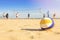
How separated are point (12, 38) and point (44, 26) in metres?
2.65

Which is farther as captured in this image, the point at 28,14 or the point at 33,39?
the point at 28,14

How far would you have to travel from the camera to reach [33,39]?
6109 mm

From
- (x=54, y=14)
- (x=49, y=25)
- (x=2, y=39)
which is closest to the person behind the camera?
(x=2, y=39)

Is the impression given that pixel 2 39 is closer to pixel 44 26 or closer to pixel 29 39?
pixel 29 39

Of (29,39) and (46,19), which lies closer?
(29,39)

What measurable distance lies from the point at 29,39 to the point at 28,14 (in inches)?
877

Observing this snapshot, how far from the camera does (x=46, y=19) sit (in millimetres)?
8477

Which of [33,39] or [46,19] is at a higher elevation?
[46,19]

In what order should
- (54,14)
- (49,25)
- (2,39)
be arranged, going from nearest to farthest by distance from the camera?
1. (2,39)
2. (49,25)
3. (54,14)

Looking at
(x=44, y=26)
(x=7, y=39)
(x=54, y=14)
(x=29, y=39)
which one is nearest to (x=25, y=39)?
(x=29, y=39)

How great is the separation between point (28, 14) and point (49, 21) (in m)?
20.0

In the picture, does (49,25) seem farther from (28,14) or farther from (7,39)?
(28,14)

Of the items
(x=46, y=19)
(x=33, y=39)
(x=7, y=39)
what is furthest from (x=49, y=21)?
(x=7, y=39)

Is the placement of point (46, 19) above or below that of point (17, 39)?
above
